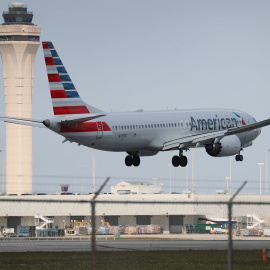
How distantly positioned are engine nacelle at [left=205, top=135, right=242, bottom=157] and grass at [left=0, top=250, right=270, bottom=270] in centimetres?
2978

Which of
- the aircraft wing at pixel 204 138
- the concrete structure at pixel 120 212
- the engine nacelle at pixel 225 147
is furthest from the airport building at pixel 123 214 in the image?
the aircraft wing at pixel 204 138

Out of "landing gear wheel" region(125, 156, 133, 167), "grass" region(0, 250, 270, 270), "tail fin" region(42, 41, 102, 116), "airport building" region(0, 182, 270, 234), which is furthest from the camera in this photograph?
"airport building" region(0, 182, 270, 234)

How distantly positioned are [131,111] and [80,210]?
2987 inches

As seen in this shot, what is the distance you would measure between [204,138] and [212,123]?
12.4ft

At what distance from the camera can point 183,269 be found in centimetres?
5506

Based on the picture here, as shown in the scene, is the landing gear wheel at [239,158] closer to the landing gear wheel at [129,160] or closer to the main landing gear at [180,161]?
the main landing gear at [180,161]

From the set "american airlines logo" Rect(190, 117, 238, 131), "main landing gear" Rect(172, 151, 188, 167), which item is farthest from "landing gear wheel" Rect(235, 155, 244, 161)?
"main landing gear" Rect(172, 151, 188, 167)

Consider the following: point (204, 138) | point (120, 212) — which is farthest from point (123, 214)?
point (204, 138)

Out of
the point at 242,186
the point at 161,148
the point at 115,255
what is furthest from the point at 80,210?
the point at 242,186

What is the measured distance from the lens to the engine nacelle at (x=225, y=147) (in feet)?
326

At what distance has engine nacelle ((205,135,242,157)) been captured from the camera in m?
99.2

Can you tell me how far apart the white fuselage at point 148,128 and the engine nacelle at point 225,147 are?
2406mm

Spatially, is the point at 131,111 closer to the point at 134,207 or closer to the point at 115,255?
the point at 115,255

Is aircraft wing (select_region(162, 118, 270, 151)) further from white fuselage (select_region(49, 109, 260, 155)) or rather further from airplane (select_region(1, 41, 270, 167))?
white fuselage (select_region(49, 109, 260, 155))
